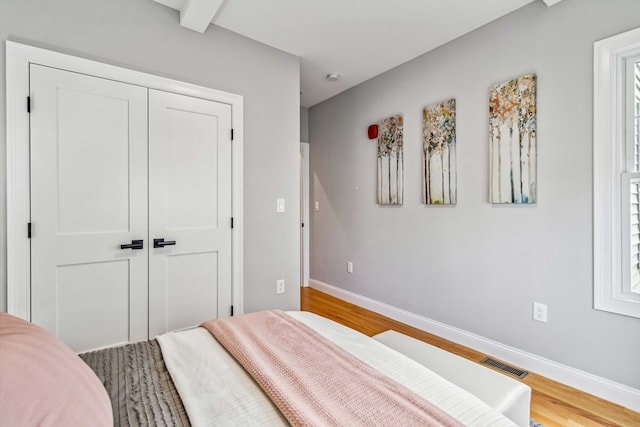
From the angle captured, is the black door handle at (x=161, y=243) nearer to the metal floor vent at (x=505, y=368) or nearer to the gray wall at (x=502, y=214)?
the gray wall at (x=502, y=214)

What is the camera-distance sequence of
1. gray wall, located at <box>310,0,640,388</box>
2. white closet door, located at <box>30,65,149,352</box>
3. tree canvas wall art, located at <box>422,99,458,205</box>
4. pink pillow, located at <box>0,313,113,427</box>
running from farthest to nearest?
tree canvas wall art, located at <box>422,99,458,205</box>, gray wall, located at <box>310,0,640,388</box>, white closet door, located at <box>30,65,149,352</box>, pink pillow, located at <box>0,313,113,427</box>

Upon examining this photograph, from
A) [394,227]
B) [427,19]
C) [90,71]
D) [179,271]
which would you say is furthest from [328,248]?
[90,71]

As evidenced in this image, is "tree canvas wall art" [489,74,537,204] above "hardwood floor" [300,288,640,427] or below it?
above

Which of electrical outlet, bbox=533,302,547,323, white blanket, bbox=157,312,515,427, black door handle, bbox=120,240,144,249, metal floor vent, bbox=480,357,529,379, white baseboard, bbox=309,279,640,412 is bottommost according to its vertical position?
metal floor vent, bbox=480,357,529,379

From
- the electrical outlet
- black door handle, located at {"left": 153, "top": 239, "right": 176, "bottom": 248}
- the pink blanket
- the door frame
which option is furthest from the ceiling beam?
the electrical outlet

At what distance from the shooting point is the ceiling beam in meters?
2.06

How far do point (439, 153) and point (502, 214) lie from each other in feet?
2.45

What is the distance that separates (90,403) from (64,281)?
155cm

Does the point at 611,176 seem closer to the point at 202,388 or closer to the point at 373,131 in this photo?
the point at 373,131

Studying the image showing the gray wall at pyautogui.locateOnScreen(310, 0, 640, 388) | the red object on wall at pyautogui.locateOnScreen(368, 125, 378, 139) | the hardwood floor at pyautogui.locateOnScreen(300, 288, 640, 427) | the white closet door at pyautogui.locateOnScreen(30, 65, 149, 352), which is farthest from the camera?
the red object on wall at pyautogui.locateOnScreen(368, 125, 378, 139)

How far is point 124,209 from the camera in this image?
6.82ft

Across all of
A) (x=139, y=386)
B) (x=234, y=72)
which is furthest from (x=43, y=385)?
(x=234, y=72)

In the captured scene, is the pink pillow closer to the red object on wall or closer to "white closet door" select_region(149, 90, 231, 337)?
"white closet door" select_region(149, 90, 231, 337)

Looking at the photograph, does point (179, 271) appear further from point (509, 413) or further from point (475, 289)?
point (475, 289)
